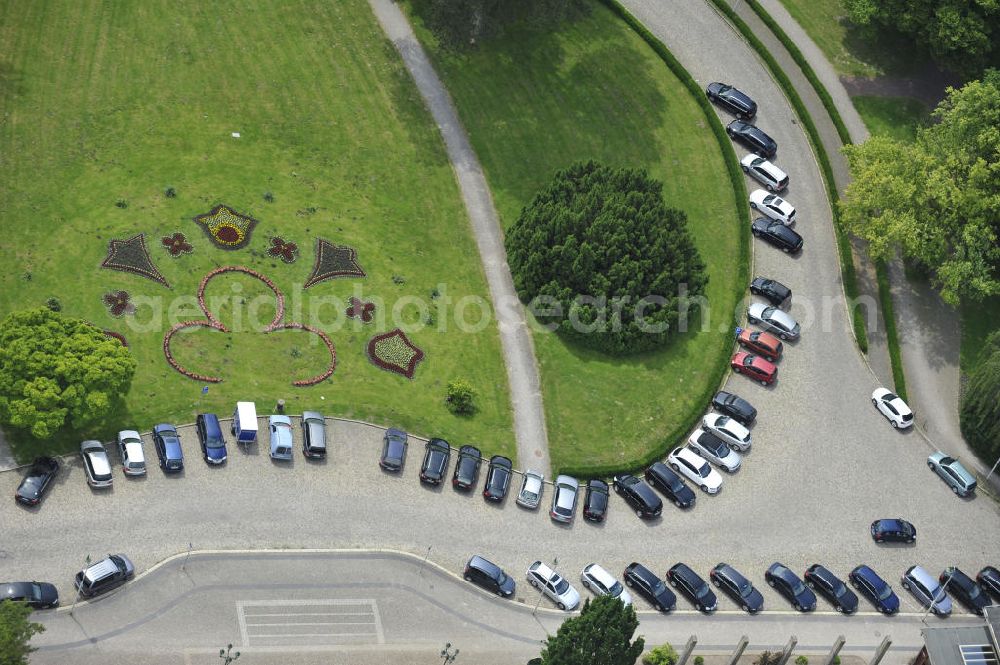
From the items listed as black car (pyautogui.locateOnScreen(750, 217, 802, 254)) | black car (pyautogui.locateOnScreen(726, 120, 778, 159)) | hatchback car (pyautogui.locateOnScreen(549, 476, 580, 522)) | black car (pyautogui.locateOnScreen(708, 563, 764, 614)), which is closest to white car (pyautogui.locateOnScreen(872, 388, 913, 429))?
black car (pyautogui.locateOnScreen(750, 217, 802, 254))

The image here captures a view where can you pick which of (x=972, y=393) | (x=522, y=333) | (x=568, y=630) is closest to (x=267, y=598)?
(x=568, y=630)

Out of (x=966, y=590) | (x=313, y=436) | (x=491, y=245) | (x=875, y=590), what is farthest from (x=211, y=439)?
(x=966, y=590)

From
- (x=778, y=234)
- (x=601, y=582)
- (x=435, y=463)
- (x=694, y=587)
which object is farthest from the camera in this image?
(x=778, y=234)

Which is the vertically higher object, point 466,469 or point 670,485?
point 670,485

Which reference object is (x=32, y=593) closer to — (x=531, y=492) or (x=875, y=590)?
(x=531, y=492)

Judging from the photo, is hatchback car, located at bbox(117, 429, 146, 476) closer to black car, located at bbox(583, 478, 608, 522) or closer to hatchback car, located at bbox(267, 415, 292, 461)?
hatchback car, located at bbox(267, 415, 292, 461)

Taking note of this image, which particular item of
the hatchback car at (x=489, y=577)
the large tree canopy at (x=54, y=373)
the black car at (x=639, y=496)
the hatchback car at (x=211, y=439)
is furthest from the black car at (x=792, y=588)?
the large tree canopy at (x=54, y=373)
